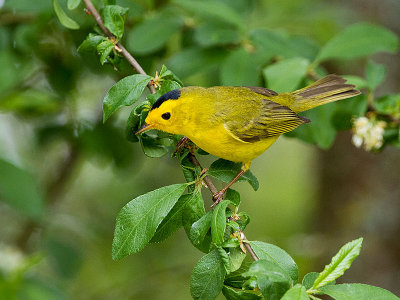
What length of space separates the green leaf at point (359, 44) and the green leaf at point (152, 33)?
0.99 m

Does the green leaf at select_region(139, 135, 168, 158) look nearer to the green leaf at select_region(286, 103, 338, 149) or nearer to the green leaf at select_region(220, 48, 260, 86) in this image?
the green leaf at select_region(220, 48, 260, 86)

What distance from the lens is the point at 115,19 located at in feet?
8.18

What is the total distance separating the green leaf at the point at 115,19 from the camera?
8.11 ft

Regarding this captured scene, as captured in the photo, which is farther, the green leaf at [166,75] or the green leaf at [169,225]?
the green leaf at [166,75]

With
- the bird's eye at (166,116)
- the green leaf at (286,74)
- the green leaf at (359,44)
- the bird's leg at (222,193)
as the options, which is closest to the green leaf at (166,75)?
the bird's eye at (166,116)

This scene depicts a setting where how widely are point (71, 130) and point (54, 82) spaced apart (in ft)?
1.57

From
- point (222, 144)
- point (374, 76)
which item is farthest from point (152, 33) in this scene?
point (374, 76)

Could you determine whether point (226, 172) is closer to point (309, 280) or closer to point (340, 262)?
point (309, 280)

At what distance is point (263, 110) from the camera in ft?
10.8

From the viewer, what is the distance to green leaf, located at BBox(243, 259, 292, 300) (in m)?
1.67

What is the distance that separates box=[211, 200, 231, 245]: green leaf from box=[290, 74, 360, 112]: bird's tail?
166 cm

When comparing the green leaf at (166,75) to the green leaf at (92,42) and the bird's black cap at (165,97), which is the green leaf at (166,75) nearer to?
the bird's black cap at (165,97)

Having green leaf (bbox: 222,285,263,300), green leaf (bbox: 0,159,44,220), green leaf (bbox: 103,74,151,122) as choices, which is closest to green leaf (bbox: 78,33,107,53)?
green leaf (bbox: 103,74,151,122)

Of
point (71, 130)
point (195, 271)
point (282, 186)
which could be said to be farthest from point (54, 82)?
point (282, 186)
